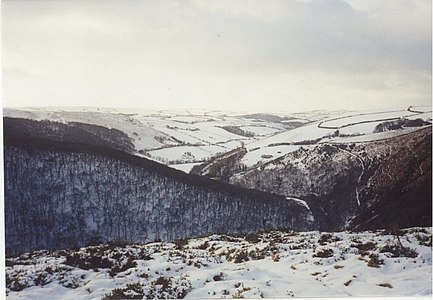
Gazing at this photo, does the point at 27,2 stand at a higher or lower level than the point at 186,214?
higher

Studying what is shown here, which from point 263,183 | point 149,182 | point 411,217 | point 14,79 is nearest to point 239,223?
point 263,183

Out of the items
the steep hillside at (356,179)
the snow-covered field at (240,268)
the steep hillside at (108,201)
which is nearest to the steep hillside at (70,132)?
the steep hillside at (108,201)

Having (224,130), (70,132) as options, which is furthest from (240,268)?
(70,132)

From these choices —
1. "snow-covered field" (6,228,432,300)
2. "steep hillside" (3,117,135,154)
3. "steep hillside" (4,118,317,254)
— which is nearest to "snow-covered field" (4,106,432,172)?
"steep hillside" (3,117,135,154)

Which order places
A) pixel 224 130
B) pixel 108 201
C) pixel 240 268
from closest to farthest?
1. pixel 240 268
2. pixel 108 201
3. pixel 224 130

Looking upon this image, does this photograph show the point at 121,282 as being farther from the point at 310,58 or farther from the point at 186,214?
the point at 310,58

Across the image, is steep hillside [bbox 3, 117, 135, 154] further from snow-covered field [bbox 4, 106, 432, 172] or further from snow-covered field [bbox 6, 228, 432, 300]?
snow-covered field [bbox 6, 228, 432, 300]

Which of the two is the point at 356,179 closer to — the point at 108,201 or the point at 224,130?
the point at 224,130
